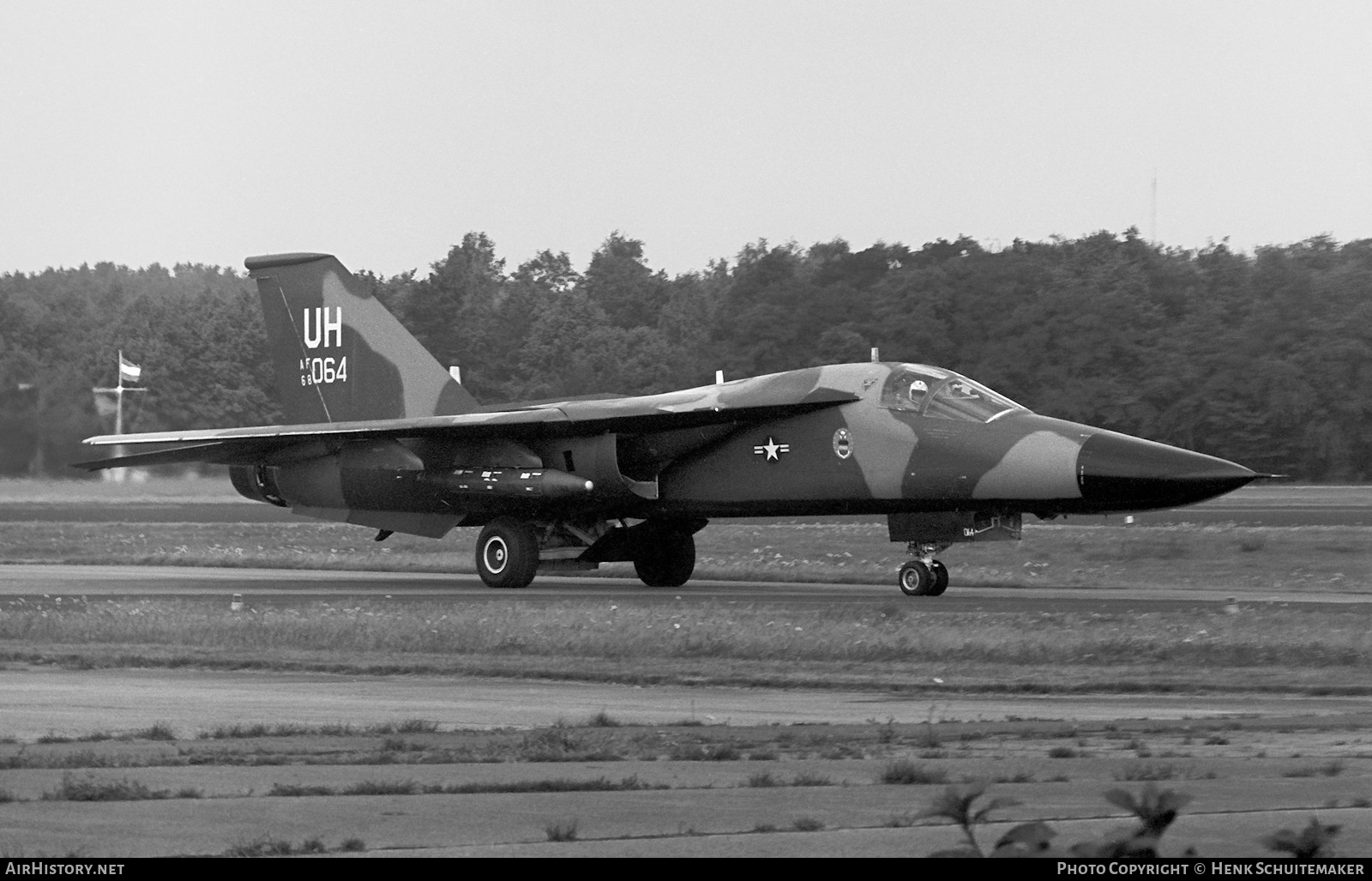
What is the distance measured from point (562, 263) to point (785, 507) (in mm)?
65628

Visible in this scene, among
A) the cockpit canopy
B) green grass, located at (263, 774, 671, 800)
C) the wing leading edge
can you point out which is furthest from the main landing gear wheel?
green grass, located at (263, 774, 671, 800)

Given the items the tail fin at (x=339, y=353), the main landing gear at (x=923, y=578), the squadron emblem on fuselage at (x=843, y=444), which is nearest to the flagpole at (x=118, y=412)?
the tail fin at (x=339, y=353)

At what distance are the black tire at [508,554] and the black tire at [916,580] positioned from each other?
4.87 meters

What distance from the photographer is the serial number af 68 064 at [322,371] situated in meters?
26.3

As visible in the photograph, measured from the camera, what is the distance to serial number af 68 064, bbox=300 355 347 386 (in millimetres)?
26281

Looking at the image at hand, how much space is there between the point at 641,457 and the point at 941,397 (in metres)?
3.95

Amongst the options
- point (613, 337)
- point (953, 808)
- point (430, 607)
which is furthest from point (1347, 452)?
point (953, 808)

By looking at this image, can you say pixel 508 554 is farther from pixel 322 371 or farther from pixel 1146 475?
pixel 1146 475

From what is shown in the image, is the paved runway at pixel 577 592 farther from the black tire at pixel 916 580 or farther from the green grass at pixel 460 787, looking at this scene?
the green grass at pixel 460 787

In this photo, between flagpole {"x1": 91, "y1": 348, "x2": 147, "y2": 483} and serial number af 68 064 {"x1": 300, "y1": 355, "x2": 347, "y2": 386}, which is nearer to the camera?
serial number af 68 064 {"x1": 300, "y1": 355, "x2": 347, "y2": 386}

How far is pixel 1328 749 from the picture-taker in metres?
8.97

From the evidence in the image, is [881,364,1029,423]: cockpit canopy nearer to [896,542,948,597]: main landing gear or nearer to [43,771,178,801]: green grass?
[896,542,948,597]: main landing gear

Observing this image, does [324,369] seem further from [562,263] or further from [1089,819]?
[562,263]

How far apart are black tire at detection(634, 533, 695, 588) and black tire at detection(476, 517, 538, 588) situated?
1.51 m
